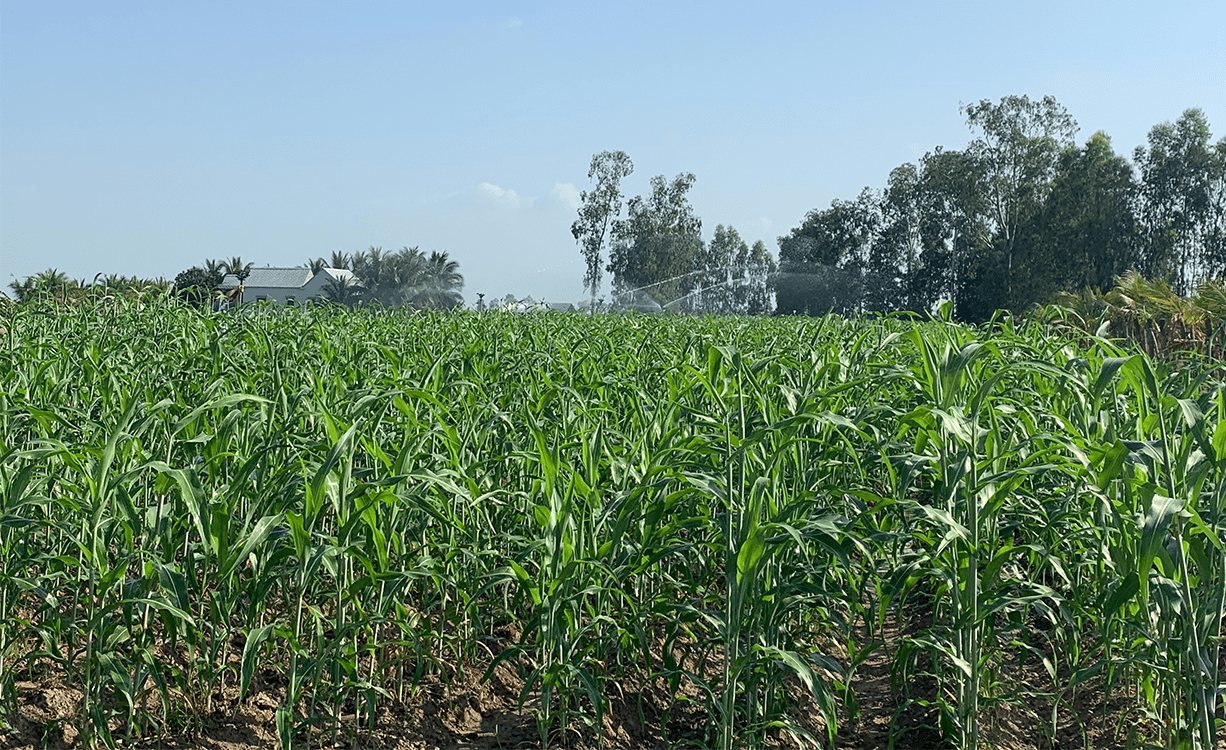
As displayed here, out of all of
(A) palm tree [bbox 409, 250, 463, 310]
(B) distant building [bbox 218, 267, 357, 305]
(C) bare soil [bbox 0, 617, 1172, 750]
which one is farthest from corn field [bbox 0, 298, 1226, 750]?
(B) distant building [bbox 218, 267, 357, 305]

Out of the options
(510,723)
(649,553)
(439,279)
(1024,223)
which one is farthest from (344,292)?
(649,553)

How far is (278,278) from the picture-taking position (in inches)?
3733

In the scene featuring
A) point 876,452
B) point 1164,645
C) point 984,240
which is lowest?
point 1164,645

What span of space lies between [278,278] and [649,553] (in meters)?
98.3

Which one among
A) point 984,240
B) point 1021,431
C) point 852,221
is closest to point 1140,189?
point 984,240

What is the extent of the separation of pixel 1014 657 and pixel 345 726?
2592 mm

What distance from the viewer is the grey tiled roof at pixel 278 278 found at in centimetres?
9225

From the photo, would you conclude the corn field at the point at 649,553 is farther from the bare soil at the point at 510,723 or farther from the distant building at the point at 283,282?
the distant building at the point at 283,282

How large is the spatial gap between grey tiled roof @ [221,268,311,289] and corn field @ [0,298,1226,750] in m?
92.2

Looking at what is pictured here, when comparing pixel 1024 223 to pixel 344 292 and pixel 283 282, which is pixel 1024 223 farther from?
pixel 283 282

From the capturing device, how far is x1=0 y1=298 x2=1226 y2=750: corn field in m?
2.48

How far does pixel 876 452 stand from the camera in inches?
135

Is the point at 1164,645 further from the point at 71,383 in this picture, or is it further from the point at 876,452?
the point at 71,383

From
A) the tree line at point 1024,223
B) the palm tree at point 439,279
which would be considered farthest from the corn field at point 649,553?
the palm tree at point 439,279
